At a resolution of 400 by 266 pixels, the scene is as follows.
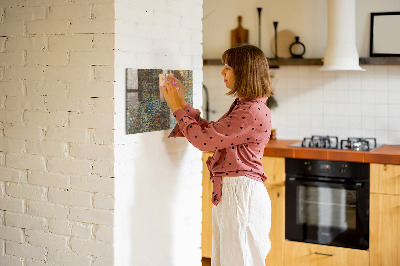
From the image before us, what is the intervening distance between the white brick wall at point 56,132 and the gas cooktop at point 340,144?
81.2 inches

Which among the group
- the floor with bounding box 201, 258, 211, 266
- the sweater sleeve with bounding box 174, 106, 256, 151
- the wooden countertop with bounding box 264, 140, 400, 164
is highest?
the sweater sleeve with bounding box 174, 106, 256, 151

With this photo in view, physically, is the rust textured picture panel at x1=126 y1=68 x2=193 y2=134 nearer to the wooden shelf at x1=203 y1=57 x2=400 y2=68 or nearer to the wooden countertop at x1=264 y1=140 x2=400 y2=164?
the wooden countertop at x1=264 y1=140 x2=400 y2=164

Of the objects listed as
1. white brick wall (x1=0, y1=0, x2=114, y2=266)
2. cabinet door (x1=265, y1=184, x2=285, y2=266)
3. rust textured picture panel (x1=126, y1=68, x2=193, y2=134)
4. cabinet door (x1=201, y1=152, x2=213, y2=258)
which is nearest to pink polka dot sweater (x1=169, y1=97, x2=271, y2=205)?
rust textured picture panel (x1=126, y1=68, x2=193, y2=134)

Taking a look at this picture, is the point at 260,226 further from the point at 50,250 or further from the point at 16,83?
the point at 16,83

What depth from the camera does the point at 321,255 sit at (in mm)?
4203

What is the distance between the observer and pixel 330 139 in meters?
4.73

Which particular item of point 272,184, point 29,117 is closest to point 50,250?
point 29,117

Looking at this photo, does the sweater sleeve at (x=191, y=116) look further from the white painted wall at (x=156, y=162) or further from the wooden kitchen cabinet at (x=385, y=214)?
the wooden kitchen cabinet at (x=385, y=214)

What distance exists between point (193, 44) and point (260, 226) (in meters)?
1.02

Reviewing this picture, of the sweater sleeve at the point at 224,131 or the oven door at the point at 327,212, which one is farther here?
the oven door at the point at 327,212

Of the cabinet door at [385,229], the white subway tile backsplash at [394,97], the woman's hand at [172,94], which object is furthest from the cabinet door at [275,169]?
the woman's hand at [172,94]

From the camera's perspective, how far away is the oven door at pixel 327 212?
13.2 feet

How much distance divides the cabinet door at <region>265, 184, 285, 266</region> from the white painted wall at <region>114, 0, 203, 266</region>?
119 cm

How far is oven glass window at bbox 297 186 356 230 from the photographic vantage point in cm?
410
